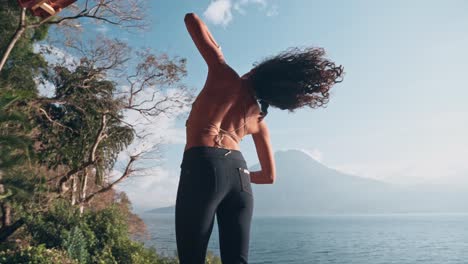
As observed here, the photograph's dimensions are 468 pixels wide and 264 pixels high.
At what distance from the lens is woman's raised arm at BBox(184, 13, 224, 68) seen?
162 centimetres

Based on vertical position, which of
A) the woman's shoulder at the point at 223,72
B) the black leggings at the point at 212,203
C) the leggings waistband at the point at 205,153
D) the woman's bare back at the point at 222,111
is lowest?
the black leggings at the point at 212,203

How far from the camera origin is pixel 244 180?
5.45 feet

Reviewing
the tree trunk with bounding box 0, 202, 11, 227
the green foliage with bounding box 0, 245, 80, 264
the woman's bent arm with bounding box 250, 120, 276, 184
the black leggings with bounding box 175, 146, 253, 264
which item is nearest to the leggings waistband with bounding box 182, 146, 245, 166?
the black leggings with bounding box 175, 146, 253, 264

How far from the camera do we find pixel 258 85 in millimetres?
1665

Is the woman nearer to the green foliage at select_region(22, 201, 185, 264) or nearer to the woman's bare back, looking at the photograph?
the woman's bare back

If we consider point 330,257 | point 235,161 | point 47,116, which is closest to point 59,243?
point 47,116

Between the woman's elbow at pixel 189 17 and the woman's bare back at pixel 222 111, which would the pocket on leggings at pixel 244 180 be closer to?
the woman's bare back at pixel 222 111

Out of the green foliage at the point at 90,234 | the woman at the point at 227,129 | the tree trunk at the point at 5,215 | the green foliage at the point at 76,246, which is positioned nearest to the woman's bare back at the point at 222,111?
the woman at the point at 227,129

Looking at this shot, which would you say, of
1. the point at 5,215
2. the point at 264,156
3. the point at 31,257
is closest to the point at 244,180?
the point at 264,156

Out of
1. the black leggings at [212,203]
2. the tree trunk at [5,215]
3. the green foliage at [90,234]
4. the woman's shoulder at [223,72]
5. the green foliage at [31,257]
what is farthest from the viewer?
the tree trunk at [5,215]

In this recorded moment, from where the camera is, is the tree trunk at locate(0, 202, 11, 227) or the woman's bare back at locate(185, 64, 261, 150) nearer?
the woman's bare back at locate(185, 64, 261, 150)

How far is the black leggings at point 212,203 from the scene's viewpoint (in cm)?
147

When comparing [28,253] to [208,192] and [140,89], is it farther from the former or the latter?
[140,89]

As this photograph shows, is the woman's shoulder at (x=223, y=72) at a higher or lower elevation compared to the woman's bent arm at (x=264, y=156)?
higher
